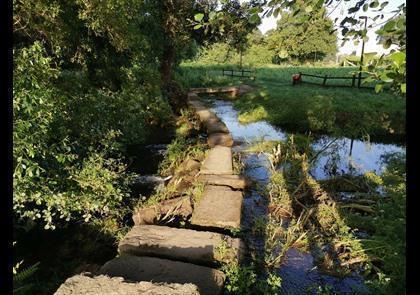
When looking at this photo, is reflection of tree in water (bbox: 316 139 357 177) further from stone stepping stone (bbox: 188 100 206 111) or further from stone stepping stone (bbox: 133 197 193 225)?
stone stepping stone (bbox: 188 100 206 111)

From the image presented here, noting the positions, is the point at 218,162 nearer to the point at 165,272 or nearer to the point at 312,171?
the point at 312,171

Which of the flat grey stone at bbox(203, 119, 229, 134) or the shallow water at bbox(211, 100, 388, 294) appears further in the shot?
the flat grey stone at bbox(203, 119, 229, 134)

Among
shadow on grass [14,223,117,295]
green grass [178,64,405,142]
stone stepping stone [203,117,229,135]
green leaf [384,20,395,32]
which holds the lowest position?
shadow on grass [14,223,117,295]

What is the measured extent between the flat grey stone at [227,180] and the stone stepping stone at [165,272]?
2.90 metres

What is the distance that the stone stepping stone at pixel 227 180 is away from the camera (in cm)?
705

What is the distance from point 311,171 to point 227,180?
127 inches

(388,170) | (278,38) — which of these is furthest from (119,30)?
(388,170)

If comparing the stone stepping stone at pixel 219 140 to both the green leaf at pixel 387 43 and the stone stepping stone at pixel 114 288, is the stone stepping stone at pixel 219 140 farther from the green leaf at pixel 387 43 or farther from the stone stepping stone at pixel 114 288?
the green leaf at pixel 387 43

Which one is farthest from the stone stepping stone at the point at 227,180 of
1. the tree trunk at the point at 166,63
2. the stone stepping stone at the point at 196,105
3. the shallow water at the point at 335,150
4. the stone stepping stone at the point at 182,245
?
the tree trunk at the point at 166,63

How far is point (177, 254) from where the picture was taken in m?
4.62

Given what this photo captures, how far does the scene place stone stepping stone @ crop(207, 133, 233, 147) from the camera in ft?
35.3

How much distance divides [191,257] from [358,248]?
9.35ft

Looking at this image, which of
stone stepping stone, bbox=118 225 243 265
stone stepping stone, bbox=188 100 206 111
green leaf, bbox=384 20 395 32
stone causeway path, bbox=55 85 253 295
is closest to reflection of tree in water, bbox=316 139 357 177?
stone causeway path, bbox=55 85 253 295

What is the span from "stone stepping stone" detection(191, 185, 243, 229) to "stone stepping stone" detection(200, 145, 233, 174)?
3.51 ft
